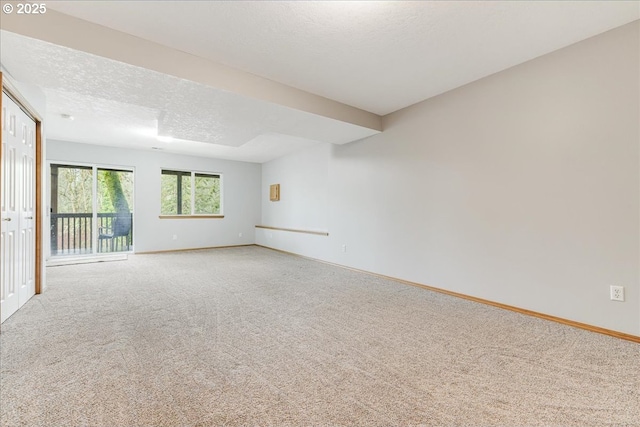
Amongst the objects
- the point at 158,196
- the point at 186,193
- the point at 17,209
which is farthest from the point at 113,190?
the point at 17,209

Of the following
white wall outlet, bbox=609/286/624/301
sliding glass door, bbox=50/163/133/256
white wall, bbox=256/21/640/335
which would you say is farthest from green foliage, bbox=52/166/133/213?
white wall outlet, bbox=609/286/624/301

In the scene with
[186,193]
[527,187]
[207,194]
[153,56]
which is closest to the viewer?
[153,56]

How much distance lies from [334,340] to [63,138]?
6449mm

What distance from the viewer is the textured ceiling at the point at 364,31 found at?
2.01 meters

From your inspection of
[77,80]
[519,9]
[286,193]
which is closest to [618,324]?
[519,9]

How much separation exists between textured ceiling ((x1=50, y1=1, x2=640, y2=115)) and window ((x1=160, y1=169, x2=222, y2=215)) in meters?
4.97

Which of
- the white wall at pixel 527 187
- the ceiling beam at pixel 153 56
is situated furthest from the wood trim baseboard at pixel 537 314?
the ceiling beam at pixel 153 56

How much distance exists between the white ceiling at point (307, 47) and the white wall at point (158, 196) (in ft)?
8.41

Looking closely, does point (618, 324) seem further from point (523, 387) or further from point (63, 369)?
point (63, 369)

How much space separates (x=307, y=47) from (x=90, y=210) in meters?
5.98

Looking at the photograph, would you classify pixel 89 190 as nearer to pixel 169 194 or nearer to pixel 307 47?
pixel 169 194

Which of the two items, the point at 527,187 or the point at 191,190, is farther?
the point at 191,190

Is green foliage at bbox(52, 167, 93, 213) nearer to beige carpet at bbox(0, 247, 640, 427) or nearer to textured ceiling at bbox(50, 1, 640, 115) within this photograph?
beige carpet at bbox(0, 247, 640, 427)

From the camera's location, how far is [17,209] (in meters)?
2.68
